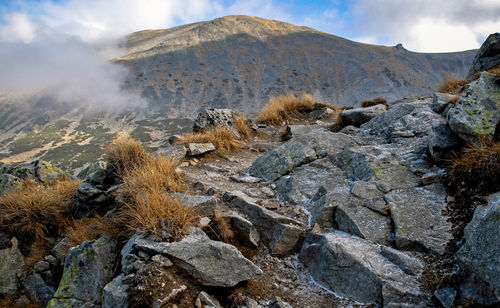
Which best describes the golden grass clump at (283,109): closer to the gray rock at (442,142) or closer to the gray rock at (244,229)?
the gray rock at (442,142)

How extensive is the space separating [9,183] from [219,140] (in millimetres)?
6387

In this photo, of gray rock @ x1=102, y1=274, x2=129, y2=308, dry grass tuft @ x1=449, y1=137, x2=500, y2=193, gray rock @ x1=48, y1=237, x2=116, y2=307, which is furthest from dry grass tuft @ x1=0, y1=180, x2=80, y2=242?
dry grass tuft @ x1=449, y1=137, x2=500, y2=193

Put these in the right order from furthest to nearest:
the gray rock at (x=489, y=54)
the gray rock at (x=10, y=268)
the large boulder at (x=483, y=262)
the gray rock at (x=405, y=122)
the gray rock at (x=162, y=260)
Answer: the gray rock at (x=489, y=54), the gray rock at (x=405, y=122), the gray rock at (x=10, y=268), the gray rock at (x=162, y=260), the large boulder at (x=483, y=262)

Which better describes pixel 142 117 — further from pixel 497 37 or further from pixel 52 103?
pixel 497 37

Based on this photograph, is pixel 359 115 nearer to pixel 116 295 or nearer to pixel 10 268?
pixel 116 295

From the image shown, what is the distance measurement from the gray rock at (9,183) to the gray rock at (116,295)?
260 inches

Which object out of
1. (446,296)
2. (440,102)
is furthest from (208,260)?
(440,102)

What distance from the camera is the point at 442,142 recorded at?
4.69 m

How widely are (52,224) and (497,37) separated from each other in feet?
46.5

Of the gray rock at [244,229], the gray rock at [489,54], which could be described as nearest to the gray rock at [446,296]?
the gray rock at [244,229]

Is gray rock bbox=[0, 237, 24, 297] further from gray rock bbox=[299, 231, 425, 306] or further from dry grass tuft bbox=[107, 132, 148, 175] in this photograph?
gray rock bbox=[299, 231, 425, 306]

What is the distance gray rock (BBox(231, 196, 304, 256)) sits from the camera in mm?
3896

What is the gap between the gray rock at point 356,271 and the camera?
2.79 metres

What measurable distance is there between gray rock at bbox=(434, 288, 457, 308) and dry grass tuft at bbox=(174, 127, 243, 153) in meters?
6.02
